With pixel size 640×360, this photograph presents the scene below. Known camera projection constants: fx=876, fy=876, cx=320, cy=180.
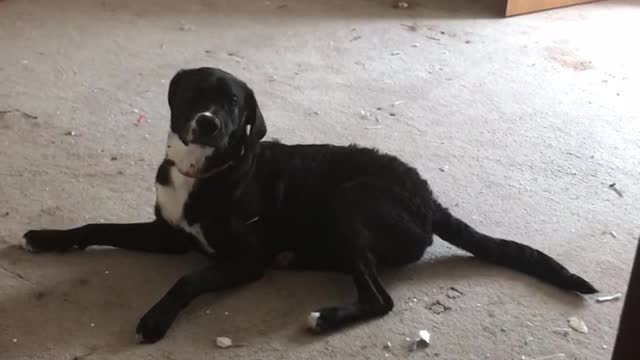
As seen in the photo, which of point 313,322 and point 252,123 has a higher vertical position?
point 252,123

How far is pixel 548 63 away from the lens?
3195 millimetres

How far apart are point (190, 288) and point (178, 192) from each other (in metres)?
0.22

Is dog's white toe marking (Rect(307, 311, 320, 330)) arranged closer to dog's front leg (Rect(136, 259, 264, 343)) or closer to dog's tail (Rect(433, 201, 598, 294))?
dog's front leg (Rect(136, 259, 264, 343))

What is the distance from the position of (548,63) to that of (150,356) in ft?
6.64

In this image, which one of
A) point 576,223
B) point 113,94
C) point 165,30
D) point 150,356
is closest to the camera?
point 150,356

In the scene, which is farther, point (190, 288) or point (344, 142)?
point (344, 142)

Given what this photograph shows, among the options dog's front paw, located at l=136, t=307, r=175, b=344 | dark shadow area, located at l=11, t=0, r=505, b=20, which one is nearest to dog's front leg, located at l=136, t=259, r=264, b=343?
dog's front paw, located at l=136, t=307, r=175, b=344

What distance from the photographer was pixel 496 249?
2.00 metres

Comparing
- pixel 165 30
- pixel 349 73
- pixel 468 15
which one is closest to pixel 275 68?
pixel 349 73

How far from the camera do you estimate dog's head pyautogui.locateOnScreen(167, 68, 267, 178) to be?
1.80m

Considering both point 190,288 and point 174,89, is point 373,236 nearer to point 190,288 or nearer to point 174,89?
point 190,288

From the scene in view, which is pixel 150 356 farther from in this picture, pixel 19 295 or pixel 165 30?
pixel 165 30

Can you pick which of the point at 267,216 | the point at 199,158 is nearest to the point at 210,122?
the point at 199,158

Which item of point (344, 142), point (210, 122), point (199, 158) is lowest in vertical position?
point (344, 142)
